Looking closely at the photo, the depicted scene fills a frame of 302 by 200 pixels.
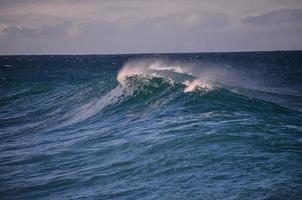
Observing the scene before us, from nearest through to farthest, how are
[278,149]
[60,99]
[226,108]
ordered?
[278,149], [226,108], [60,99]

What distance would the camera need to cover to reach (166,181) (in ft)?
22.0

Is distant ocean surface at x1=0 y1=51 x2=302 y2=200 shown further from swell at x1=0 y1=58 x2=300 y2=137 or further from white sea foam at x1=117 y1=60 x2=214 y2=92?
white sea foam at x1=117 y1=60 x2=214 y2=92

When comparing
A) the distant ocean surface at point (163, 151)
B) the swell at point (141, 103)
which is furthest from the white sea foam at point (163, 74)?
the distant ocean surface at point (163, 151)

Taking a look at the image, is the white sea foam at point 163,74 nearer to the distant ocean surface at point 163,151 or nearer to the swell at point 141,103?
the swell at point 141,103

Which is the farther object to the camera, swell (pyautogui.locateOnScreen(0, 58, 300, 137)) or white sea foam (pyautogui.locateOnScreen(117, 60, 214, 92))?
white sea foam (pyautogui.locateOnScreen(117, 60, 214, 92))

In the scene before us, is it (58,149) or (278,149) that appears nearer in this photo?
(278,149)

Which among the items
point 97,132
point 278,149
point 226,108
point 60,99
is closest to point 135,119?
point 97,132

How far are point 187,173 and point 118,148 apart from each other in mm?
2782

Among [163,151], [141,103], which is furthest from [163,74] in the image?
[163,151]

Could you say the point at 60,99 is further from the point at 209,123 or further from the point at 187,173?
the point at 187,173

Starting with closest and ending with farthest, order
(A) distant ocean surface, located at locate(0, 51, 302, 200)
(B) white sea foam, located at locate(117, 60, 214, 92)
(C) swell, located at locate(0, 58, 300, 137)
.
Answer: (A) distant ocean surface, located at locate(0, 51, 302, 200) → (C) swell, located at locate(0, 58, 300, 137) → (B) white sea foam, located at locate(117, 60, 214, 92)

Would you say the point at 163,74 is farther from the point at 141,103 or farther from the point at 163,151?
the point at 163,151

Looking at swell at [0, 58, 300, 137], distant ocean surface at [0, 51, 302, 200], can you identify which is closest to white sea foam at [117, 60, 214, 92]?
swell at [0, 58, 300, 137]

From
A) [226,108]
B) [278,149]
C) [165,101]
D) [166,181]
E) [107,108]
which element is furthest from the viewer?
[107,108]
